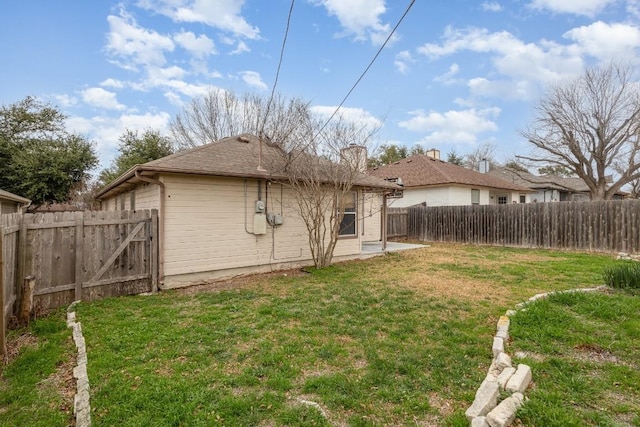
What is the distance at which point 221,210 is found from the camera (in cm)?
739

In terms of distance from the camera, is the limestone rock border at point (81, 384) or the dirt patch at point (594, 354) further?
the dirt patch at point (594, 354)

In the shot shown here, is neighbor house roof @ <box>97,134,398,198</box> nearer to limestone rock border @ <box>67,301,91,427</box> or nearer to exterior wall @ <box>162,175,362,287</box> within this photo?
exterior wall @ <box>162,175,362,287</box>

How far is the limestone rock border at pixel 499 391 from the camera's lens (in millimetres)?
2211

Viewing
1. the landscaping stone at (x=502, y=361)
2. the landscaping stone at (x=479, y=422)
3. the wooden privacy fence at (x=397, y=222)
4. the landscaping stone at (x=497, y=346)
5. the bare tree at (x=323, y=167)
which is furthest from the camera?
the wooden privacy fence at (x=397, y=222)

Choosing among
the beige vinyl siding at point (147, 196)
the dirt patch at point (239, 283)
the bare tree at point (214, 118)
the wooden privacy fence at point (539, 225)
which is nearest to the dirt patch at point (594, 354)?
the dirt patch at point (239, 283)

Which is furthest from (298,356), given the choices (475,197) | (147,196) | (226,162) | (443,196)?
(475,197)

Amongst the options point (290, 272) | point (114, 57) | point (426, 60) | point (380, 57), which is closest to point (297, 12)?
point (380, 57)

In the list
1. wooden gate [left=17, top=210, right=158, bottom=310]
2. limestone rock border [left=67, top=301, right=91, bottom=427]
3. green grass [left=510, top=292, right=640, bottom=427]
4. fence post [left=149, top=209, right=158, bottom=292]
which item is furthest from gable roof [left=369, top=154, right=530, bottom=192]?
limestone rock border [left=67, top=301, right=91, bottom=427]

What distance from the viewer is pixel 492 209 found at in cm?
1362

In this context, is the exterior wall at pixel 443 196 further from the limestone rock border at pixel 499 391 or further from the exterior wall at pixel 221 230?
the limestone rock border at pixel 499 391

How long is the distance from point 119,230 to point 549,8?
36.2ft

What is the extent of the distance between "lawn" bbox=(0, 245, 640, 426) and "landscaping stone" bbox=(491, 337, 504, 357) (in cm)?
9

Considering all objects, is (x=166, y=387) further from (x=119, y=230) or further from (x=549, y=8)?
(x=549, y=8)

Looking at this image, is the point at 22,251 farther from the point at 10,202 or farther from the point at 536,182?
the point at 536,182
